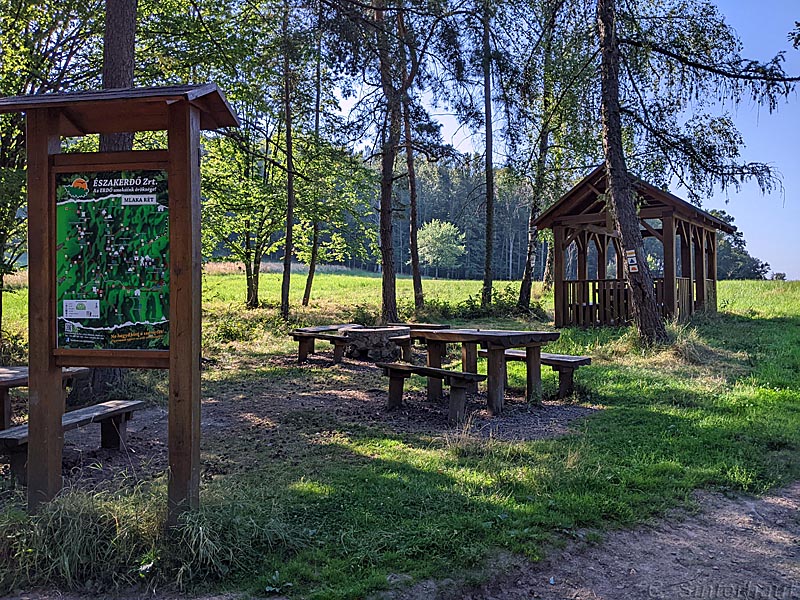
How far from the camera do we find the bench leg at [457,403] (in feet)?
21.8

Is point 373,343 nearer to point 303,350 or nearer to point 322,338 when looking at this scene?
point 322,338

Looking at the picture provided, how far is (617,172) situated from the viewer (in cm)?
1170

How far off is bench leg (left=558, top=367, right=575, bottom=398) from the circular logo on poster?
6.06 meters

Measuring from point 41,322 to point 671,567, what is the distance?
391 centimetres

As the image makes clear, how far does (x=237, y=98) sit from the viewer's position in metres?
13.1

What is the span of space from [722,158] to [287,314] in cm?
1138

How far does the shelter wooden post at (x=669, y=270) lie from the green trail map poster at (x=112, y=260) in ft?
47.1

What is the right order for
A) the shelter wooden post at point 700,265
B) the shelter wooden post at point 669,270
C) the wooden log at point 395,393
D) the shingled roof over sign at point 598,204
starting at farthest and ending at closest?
the shelter wooden post at point 700,265
the shingled roof over sign at point 598,204
the shelter wooden post at point 669,270
the wooden log at point 395,393

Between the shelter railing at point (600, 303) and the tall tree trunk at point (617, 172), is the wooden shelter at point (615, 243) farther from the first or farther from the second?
the tall tree trunk at point (617, 172)

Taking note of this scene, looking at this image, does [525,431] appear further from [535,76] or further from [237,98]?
[237,98]

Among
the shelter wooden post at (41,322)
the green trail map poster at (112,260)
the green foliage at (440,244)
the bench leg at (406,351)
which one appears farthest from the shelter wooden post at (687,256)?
the green foliage at (440,244)

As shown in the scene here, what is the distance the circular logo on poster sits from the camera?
3881 millimetres

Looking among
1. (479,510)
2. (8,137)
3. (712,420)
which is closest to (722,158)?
(712,420)

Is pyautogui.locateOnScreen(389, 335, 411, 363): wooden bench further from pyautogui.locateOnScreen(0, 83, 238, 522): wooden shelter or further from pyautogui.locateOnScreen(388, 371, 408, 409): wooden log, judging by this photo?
pyautogui.locateOnScreen(0, 83, 238, 522): wooden shelter
